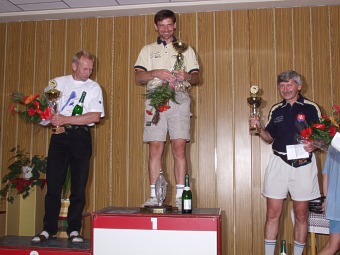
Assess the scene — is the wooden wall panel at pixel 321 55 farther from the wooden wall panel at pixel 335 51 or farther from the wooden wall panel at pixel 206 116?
the wooden wall panel at pixel 206 116

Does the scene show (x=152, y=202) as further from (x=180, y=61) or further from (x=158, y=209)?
(x=180, y=61)

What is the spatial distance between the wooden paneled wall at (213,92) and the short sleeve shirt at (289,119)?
31.0 inches

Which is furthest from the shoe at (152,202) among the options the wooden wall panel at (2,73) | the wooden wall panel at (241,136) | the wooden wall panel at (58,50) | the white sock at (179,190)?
the wooden wall panel at (2,73)

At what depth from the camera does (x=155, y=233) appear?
267 centimetres

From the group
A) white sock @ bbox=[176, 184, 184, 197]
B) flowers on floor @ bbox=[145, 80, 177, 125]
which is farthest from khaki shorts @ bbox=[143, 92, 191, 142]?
white sock @ bbox=[176, 184, 184, 197]

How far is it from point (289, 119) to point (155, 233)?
5.55 feet

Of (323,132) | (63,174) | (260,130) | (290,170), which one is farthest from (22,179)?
(323,132)

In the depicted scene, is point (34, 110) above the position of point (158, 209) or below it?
above

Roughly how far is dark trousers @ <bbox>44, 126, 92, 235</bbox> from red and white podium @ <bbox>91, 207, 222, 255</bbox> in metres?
0.41

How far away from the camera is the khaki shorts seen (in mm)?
3223

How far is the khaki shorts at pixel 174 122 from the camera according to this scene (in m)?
3.22

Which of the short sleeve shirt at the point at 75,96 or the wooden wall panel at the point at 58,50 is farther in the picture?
the wooden wall panel at the point at 58,50

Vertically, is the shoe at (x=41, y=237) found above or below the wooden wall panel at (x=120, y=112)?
below

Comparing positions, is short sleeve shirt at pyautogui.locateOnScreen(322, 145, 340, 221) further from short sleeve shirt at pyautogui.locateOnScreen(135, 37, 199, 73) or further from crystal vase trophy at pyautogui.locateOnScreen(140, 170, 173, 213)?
short sleeve shirt at pyautogui.locateOnScreen(135, 37, 199, 73)
